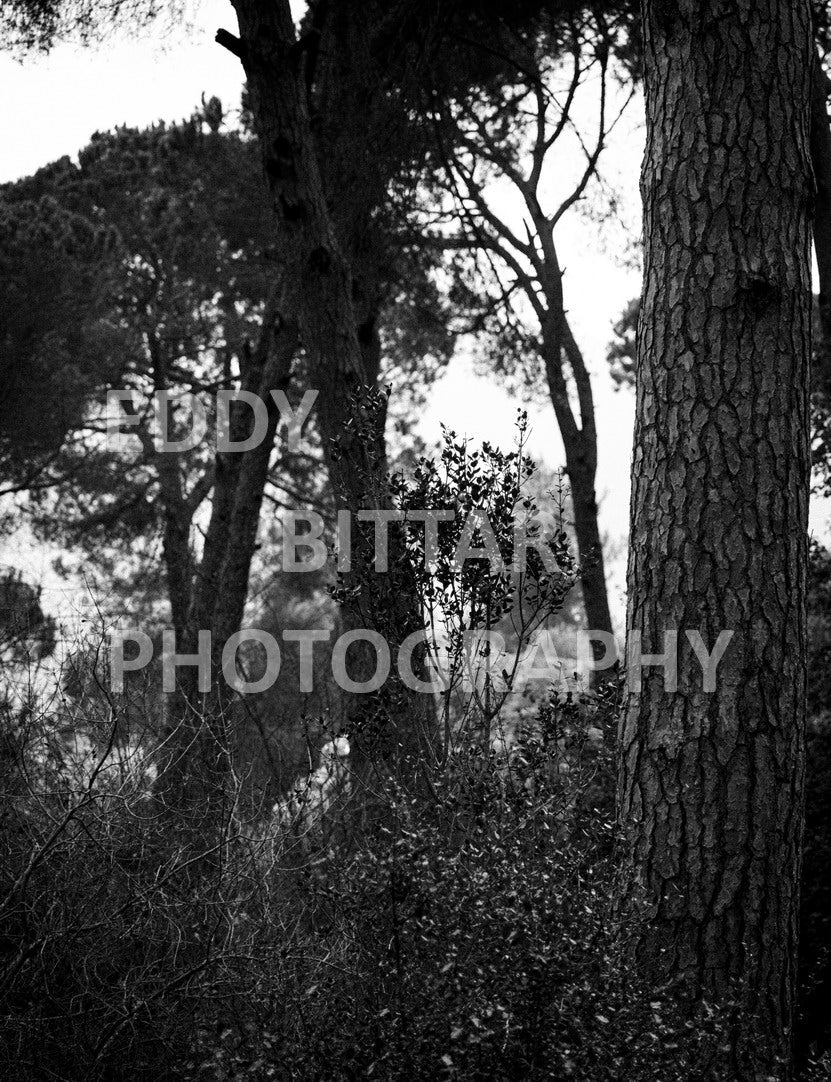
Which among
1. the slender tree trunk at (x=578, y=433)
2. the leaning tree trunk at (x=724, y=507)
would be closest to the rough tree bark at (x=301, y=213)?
the leaning tree trunk at (x=724, y=507)

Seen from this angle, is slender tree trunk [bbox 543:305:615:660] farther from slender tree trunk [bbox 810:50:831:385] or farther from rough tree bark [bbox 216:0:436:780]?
rough tree bark [bbox 216:0:436:780]

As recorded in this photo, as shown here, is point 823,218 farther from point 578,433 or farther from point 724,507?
point 724,507

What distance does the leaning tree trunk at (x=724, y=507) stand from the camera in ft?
11.4

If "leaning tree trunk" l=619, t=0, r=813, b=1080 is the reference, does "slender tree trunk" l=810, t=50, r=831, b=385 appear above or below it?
above

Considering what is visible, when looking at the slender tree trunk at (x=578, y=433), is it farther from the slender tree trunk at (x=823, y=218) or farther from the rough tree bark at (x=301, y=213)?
the rough tree bark at (x=301, y=213)

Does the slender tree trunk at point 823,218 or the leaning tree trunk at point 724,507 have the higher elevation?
the slender tree trunk at point 823,218

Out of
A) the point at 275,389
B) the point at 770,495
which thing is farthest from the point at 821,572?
the point at 275,389

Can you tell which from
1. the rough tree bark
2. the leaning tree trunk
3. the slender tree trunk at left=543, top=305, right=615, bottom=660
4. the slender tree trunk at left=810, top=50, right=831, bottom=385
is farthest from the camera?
the slender tree trunk at left=543, top=305, right=615, bottom=660

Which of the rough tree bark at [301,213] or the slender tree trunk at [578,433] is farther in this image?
the slender tree trunk at [578,433]

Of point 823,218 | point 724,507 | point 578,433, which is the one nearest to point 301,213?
point 823,218

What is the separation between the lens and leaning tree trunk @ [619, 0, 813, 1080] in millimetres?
3486

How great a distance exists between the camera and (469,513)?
155 inches

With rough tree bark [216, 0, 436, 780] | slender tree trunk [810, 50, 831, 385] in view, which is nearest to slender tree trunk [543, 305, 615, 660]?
slender tree trunk [810, 50, 831, 385]

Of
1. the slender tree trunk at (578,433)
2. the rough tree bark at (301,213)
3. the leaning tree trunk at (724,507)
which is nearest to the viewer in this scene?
the leaning tree trunk at (724,507)
